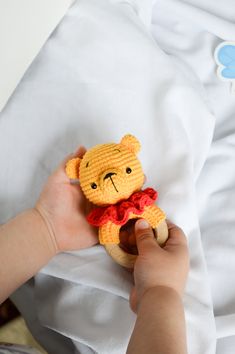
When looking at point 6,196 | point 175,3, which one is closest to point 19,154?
point 6,196

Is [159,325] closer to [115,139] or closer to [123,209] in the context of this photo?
Result: [123,209]

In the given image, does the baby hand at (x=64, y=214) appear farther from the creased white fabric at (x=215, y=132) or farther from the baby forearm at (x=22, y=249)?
the creased white fabric at (x=215, y=132)

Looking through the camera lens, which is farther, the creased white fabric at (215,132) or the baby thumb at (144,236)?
the creased white fabric at (215,132)

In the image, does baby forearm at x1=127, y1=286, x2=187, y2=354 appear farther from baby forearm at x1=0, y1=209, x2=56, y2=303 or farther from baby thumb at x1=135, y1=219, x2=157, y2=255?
baby forearm at x1=0, y1=209, x2=56, y2=303

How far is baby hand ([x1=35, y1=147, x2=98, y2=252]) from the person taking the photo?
647mm

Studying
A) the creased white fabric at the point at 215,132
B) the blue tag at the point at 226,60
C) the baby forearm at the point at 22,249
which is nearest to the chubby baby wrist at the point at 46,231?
the baby forearm at the point at 22,249

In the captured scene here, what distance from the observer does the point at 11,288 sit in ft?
2.05

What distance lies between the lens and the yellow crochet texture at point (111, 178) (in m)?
0.56

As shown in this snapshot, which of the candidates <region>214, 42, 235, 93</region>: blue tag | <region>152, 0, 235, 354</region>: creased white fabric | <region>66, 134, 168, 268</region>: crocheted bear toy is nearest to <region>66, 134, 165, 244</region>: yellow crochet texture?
<region>66, 134, 168, 268</region>: crocheted bear toy

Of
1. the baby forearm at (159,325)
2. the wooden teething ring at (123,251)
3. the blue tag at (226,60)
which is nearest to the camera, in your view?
the baby forearm at (159,325)

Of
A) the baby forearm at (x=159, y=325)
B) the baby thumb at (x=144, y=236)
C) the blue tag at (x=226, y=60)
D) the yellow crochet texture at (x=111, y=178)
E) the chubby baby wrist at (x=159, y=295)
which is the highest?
the blue tag at (x=226, y=60)

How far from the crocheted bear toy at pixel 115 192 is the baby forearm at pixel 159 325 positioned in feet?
0.26

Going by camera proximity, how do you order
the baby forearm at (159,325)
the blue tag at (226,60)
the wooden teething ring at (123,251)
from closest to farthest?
the baby forearm at (159,325) < the wooden teething ring at (123,251) < the blue tag at (226,60)

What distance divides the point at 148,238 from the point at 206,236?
0.18 metres
